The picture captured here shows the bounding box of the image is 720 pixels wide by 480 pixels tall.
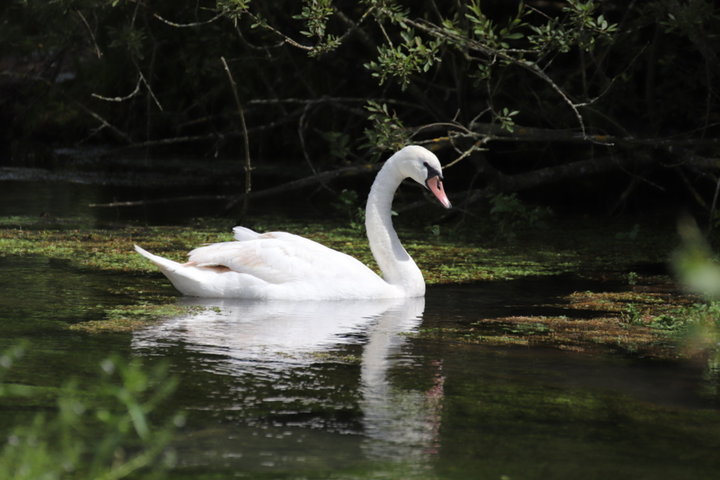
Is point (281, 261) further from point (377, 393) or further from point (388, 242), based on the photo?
point (377, 393)

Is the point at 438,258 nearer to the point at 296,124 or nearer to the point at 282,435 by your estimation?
the point at 282,435

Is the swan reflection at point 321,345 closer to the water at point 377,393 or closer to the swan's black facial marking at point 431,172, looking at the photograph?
the water at point 377,393

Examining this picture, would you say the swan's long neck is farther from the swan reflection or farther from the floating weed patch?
the floating weed patch

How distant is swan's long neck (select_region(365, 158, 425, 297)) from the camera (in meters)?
8.82

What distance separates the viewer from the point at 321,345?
6918 mm

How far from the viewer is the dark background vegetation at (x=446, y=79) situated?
→ 10539 mm

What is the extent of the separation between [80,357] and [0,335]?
32.1 inches

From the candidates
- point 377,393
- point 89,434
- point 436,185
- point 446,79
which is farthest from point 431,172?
point 446,79

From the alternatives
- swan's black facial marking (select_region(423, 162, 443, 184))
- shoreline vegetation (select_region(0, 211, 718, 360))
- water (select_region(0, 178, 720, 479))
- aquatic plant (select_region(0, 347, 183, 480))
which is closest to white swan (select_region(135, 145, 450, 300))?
water (select_region(0, 178, 720, 479))

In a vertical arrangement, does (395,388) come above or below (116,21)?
below

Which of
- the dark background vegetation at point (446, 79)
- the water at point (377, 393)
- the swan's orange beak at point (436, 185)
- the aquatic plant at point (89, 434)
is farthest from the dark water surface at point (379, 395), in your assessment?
the dark background vegetation at point (446, 79)

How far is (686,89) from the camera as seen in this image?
44.7 feet

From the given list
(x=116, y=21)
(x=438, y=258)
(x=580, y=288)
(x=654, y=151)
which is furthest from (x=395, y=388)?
(x=116, y=21)

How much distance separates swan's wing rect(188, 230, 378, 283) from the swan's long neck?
0.98ft
